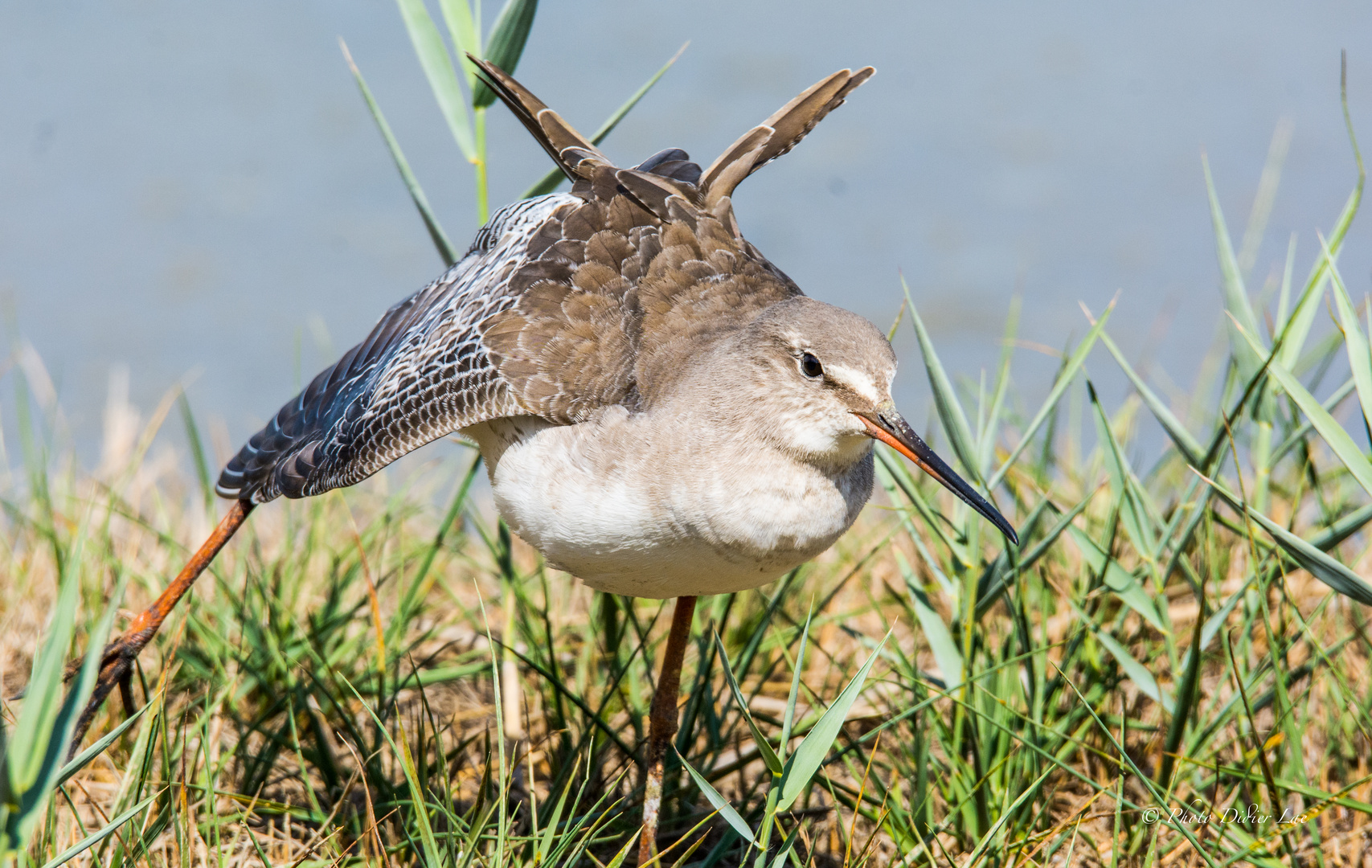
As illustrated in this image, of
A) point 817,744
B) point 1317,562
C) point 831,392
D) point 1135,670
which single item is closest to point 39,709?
point 817,744

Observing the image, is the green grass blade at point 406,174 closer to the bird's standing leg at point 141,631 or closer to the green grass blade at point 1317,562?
the bird's standing leg at point 141,631

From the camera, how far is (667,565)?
9.98 feet

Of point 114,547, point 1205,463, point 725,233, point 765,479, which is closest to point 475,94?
point 725,233

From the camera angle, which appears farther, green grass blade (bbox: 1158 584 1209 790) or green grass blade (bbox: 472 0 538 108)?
green grass blade (bbox: 472 0 538 108)

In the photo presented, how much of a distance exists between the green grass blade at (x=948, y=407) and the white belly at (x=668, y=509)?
1.29 feet

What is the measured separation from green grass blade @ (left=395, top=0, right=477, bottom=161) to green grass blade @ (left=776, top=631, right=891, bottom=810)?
2291 mm

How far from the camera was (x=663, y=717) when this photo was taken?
11.8 feet

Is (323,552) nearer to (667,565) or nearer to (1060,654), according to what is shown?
(667,565)

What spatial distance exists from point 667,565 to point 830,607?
1.99 m

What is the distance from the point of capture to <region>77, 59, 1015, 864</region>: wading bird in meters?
3.03

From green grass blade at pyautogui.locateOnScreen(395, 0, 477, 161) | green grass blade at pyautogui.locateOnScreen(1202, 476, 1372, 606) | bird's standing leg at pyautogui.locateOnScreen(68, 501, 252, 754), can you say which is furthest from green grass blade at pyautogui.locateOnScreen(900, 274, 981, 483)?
bird's standing leg at pyautogui.locateOnScreen(68, 501, 252, 754)

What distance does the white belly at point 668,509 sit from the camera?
117 inches

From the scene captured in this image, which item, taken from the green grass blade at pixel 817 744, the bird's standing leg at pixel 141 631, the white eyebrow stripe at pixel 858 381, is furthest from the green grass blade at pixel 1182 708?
the bird's standing leg at pixel 141 631

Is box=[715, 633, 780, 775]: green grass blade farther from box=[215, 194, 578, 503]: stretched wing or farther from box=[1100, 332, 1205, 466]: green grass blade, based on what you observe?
box=[1100, 332, 1205, 466]: green grass blade
